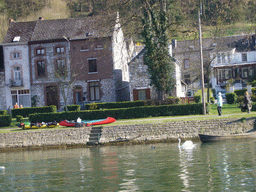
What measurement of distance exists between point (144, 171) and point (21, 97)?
118 feet

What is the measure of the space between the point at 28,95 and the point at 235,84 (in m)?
33.2

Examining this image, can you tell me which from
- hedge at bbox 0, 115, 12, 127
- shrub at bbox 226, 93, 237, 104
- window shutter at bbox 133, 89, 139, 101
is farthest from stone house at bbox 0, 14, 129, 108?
hedge at bbox 0, 115, 12, 127

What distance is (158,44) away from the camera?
113 feet

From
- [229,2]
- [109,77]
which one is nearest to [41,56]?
[109,77]

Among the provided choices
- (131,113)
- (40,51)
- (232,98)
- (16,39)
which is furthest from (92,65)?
(232,98)

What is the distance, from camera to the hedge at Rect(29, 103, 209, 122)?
100ft

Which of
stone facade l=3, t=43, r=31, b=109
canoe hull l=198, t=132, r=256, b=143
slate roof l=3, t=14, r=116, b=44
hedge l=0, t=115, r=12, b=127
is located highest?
slate roof l=3, t=14, r=116, b=44

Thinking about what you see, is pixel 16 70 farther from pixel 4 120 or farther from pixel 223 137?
pixel 223 137

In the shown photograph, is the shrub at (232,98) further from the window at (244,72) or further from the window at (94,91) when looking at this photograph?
the window at (244,72)

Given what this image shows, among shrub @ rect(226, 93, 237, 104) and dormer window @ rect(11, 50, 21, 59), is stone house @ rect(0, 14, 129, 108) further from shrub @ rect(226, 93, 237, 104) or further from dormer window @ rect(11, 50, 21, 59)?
shrub @ rect(226, 93, 237, 104)

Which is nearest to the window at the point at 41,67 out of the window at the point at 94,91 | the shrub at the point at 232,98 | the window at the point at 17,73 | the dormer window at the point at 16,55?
the window at the point at 17,73

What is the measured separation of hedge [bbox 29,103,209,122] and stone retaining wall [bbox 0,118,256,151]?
4889 millimetres

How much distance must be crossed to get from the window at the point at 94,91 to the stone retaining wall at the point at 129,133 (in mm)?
19073

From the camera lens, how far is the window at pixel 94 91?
45688 mm
